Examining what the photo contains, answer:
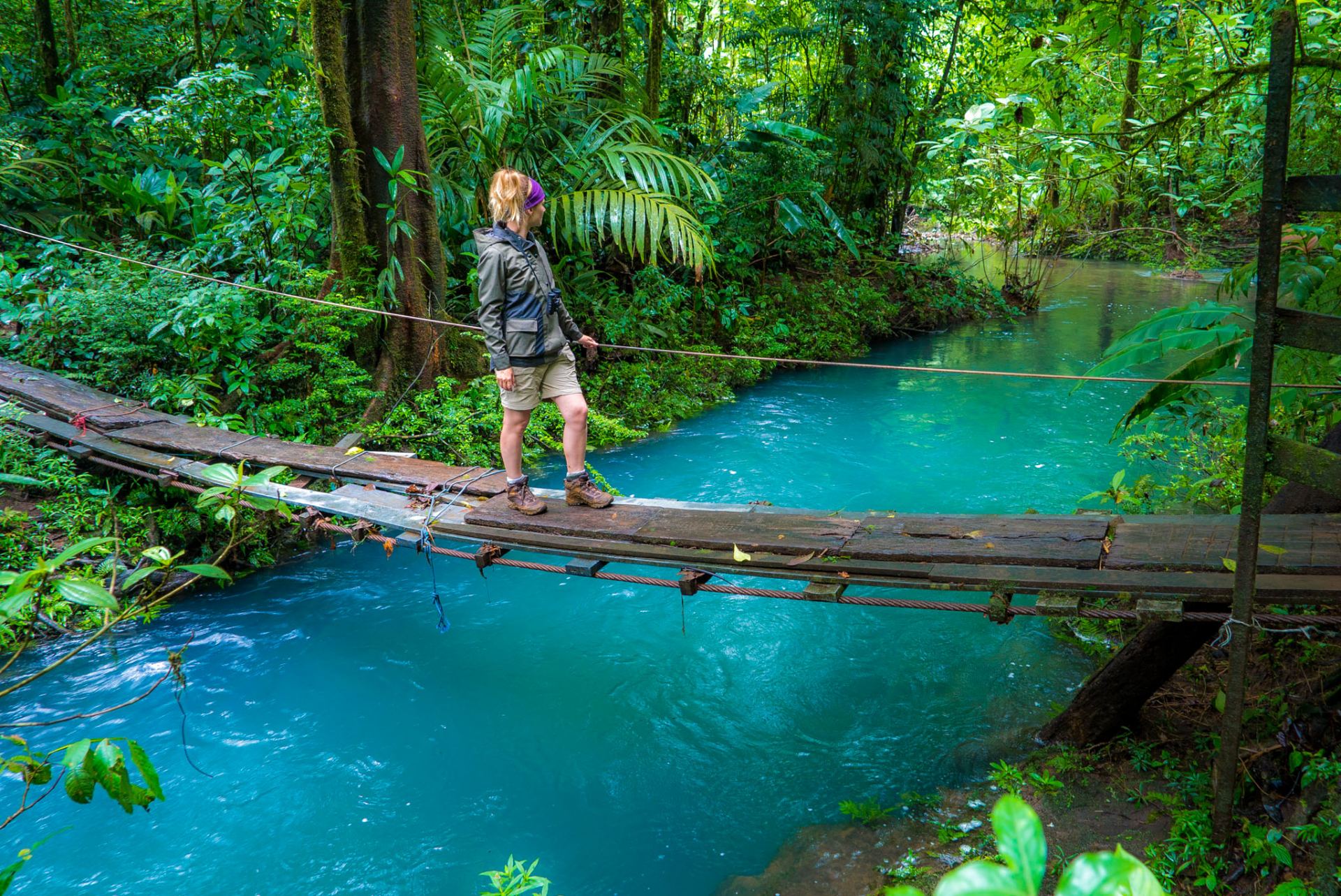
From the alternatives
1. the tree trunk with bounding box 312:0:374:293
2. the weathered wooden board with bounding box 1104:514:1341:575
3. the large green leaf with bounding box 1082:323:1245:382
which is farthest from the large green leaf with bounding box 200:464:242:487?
the tree trunk with bounding box 312:0:374:293

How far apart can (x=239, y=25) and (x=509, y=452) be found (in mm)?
6912

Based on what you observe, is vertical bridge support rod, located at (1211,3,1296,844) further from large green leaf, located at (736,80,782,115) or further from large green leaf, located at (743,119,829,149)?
large green leaf, located at (736,80,782,115)

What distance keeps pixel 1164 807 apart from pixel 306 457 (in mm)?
4536

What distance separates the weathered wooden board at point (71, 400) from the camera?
551 centimetres

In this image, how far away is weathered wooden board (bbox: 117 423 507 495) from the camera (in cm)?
475

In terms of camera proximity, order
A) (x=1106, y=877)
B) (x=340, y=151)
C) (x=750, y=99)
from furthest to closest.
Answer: (x=750, y=99), (x=340, y=151), (x=1106, y=877)

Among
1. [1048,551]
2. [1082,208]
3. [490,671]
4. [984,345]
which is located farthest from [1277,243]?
[984,345]

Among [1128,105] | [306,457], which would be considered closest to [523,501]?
[306,457]

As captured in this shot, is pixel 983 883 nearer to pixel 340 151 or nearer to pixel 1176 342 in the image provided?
pixel 1176 342

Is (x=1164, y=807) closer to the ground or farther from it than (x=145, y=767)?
closer to the ground

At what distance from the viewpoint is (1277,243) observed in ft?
8.29

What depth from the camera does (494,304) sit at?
3748mm

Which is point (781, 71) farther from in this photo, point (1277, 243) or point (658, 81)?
point (1277, 243)

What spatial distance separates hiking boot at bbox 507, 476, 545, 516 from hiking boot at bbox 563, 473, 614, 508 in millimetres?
154
